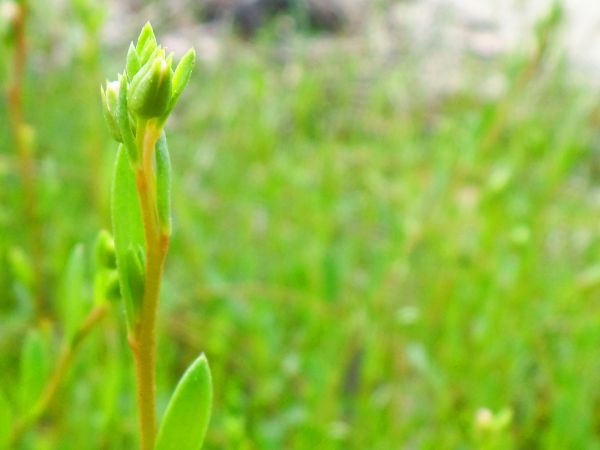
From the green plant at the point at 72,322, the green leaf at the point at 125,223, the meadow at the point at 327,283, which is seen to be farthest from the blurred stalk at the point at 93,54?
the green leaf at the point at 125,223

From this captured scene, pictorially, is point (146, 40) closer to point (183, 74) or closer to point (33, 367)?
point (183, 74)

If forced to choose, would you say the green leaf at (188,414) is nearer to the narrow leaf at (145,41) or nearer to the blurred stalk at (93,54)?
the narrow leaf at (145,41)

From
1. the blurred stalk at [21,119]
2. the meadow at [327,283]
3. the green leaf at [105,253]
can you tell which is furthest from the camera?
the meadow at [327,283]

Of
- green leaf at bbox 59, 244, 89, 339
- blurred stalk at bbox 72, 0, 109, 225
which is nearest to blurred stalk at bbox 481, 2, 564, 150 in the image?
blurred stalk at bbox 72, 0, 109, 225

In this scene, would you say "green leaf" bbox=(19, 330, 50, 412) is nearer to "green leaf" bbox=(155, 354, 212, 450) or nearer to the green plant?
the green plant

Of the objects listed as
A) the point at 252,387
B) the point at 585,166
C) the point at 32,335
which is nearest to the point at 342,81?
the point at 585,166

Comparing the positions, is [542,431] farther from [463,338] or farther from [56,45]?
[56,45]

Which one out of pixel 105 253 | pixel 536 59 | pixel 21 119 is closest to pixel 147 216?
pixel 105 253
